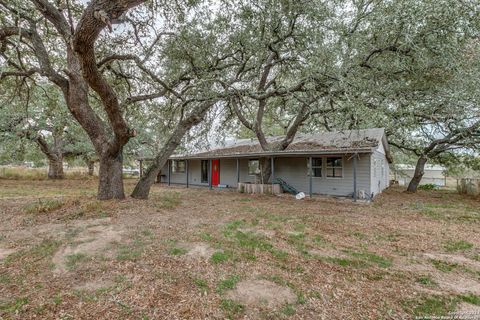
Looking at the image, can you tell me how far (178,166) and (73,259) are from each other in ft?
50.0

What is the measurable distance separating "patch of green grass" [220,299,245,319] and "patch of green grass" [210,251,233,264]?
1073 mm

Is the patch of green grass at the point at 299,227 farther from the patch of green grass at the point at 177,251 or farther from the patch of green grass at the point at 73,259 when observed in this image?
the patch of green grass at the point at 73,259

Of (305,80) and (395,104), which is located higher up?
(305,80)

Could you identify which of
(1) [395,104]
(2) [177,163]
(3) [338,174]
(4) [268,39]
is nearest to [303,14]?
(4) [268,39]

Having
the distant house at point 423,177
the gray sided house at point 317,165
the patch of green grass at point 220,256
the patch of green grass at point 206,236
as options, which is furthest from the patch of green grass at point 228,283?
the distant house at point 423,177

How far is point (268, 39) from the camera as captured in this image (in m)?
8.39

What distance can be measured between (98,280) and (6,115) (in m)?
17.4

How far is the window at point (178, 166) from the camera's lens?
18656 mm

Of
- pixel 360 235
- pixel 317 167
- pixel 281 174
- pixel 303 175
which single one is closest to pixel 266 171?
pixel 281 174

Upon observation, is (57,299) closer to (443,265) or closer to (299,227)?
(299,227)

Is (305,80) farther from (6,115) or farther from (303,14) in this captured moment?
(6,115)

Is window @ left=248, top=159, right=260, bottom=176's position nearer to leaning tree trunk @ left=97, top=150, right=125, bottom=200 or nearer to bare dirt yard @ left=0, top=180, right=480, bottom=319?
bare dirt yard @ left=0, top=180, right=480, bottom=319

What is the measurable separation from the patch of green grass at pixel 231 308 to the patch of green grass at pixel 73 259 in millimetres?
2316

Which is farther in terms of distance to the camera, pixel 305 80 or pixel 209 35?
pixel 209 35
